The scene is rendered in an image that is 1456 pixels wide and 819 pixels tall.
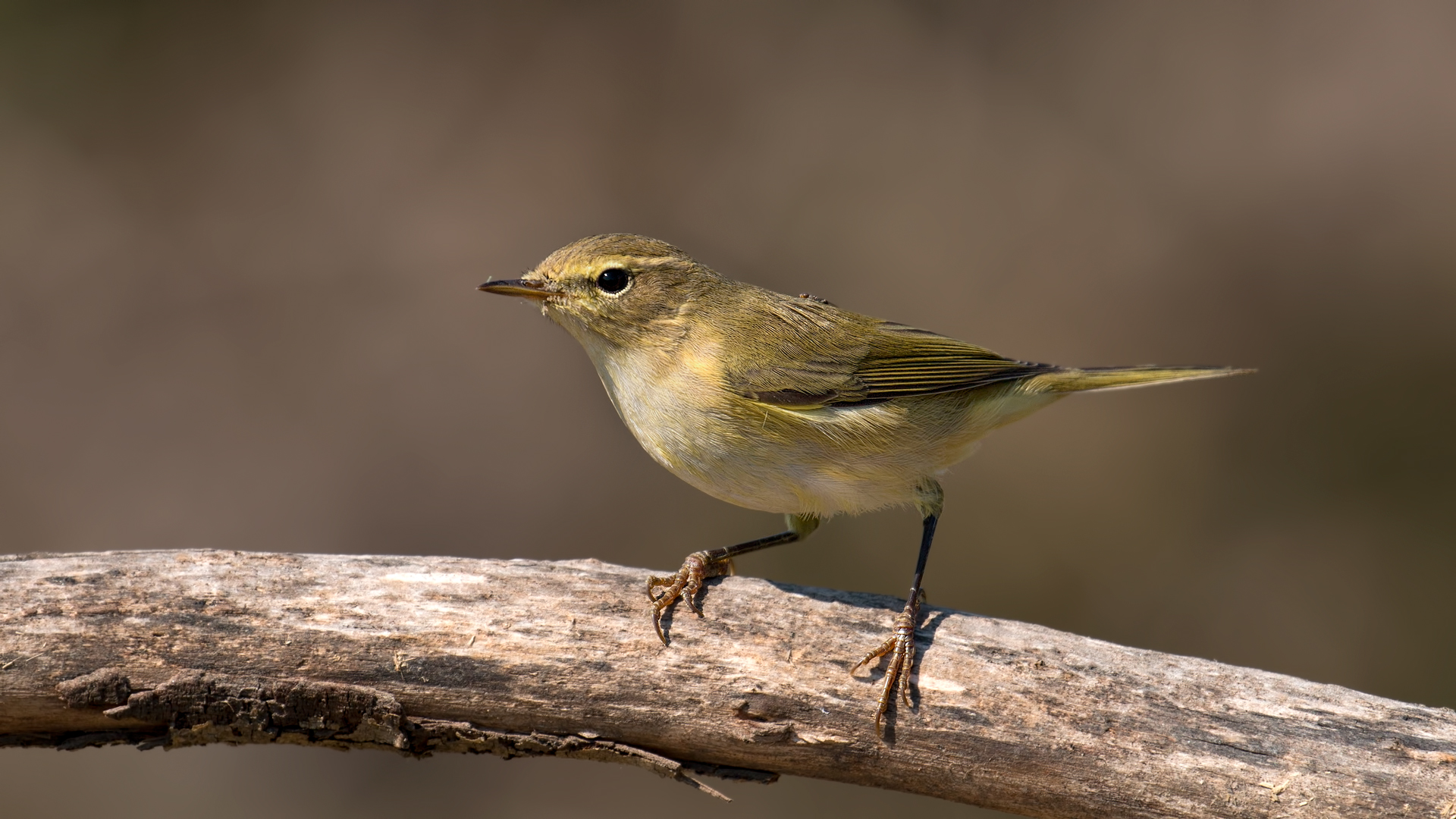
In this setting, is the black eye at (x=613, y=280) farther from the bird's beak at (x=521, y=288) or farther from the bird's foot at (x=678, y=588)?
the bird's foot at (x=678, y=588)

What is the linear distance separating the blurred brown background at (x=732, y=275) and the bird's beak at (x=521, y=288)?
3.06 m

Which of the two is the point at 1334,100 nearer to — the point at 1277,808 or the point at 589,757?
the point at 1277,808

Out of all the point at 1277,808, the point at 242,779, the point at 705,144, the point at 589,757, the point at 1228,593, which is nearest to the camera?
the point at 1277,808

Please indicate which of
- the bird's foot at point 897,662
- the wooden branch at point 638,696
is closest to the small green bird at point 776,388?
the bird's foot at point 897,662

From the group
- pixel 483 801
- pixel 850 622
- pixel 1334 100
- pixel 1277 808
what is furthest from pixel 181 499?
pixel 1334 100

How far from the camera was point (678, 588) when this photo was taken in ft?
10.8

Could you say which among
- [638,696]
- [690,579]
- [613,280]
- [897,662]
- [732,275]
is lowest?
[638,696]

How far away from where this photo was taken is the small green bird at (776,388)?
3.39 m

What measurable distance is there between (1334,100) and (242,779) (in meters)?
8.61

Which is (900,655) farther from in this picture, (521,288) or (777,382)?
(521,288)

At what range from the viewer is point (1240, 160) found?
6945 mm

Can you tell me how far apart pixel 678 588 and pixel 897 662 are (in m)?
0.78

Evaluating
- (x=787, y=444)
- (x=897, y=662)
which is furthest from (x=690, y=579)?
(x=897, y=662)

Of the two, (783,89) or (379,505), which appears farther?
(783,89)
